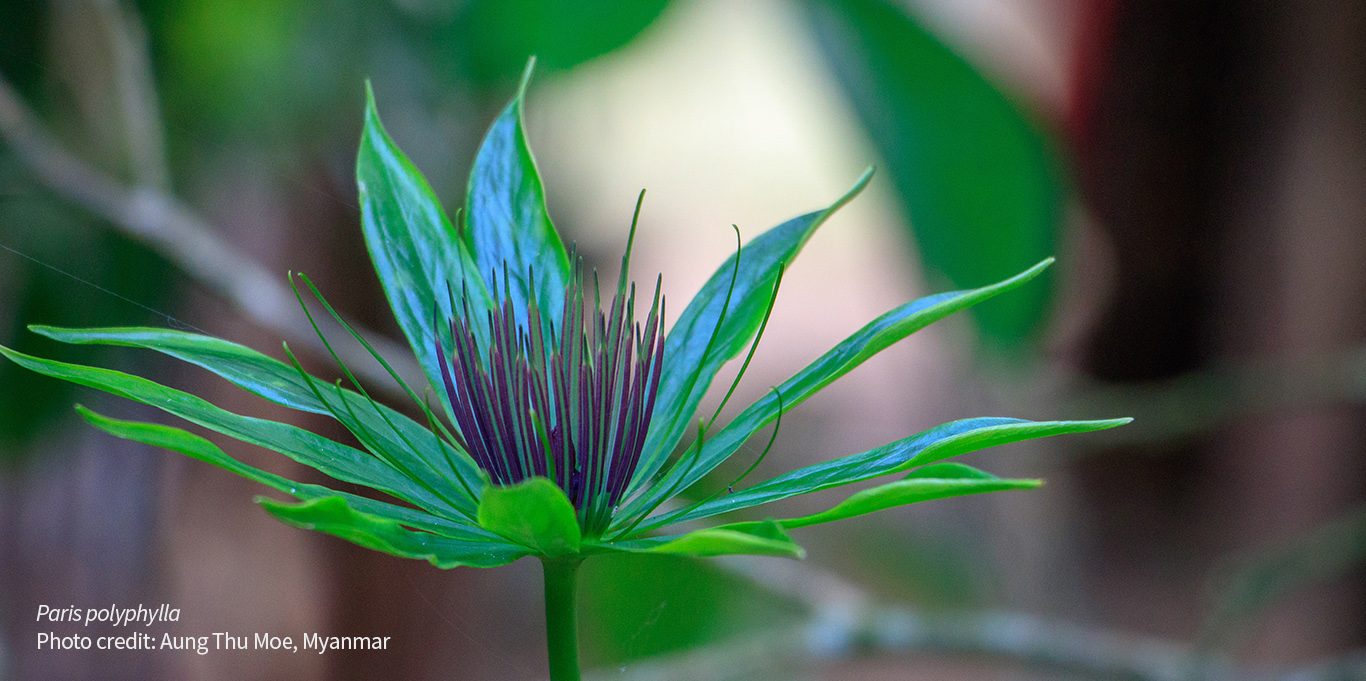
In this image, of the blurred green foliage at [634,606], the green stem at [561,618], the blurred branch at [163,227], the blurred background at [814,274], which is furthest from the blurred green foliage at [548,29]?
the green stem at [561,618]

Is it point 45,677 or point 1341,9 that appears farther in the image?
point 1341,9

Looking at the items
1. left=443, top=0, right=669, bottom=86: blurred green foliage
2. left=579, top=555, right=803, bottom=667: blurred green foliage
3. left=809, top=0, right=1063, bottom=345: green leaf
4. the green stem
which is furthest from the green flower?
left=443, top=0, right=669, bottom=86: blurred green foliage

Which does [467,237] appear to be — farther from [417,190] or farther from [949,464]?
[949,464]

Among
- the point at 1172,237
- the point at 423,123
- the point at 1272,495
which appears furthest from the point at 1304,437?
the point at 423,123

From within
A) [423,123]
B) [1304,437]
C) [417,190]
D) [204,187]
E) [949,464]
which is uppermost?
[423,123]

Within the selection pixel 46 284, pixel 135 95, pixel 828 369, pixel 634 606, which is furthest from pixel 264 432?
pixel 135 95

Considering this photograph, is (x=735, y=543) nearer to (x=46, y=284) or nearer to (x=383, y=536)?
(x=383, y=536)

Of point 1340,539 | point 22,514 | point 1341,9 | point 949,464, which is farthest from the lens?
point 1341,9
